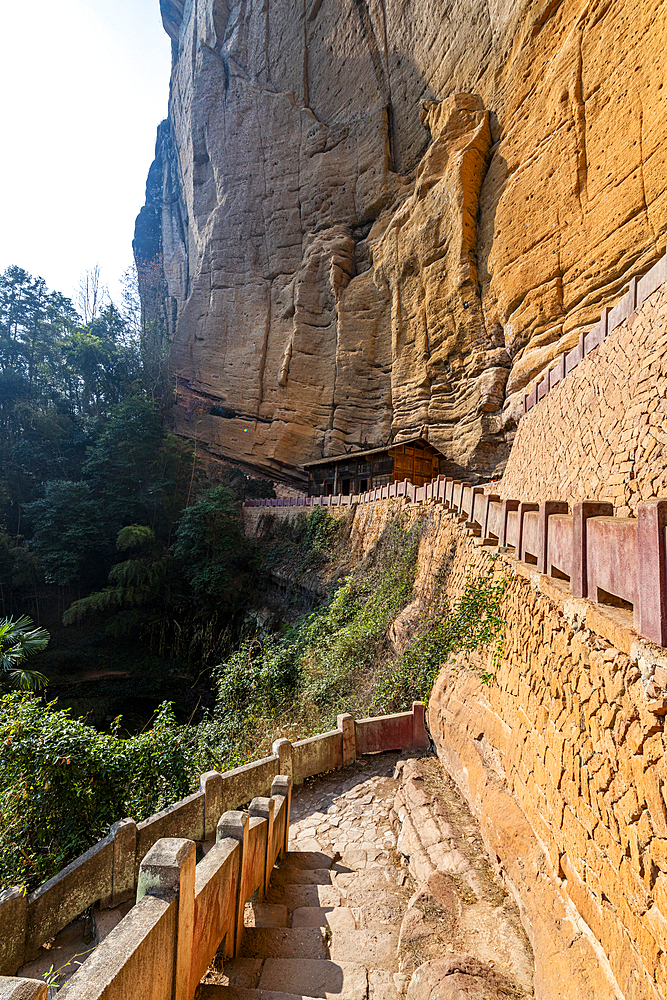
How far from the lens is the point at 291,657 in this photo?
36.6 feet

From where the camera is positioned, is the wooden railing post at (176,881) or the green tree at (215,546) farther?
the green tree at (215,546)

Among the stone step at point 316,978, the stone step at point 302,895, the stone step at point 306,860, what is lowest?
the stone step at point 306,860

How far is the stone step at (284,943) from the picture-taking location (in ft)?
10.0

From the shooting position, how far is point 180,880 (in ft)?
7.11

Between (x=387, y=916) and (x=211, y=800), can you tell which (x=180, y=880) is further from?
(x=211, y=800)

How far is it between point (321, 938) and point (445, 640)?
365 centimetres

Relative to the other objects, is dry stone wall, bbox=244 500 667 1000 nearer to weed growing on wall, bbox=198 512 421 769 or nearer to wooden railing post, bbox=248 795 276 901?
wooden railing post, bbox=248 795 276 901

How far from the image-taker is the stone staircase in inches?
108

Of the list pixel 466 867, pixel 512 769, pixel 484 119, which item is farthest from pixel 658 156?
pixel 466 867

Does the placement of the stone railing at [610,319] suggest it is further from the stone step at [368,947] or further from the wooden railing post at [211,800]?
the wooden railing post at [211,800]

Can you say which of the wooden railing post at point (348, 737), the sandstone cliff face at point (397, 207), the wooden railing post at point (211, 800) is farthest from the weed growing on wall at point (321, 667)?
the sandstone cliff face at point (397, 207)

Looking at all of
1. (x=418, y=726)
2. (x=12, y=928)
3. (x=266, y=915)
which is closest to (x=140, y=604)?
(x=418, y=726)

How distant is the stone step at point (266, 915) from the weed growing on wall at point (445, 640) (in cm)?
273

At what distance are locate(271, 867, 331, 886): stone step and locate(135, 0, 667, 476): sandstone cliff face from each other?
47.4ft
